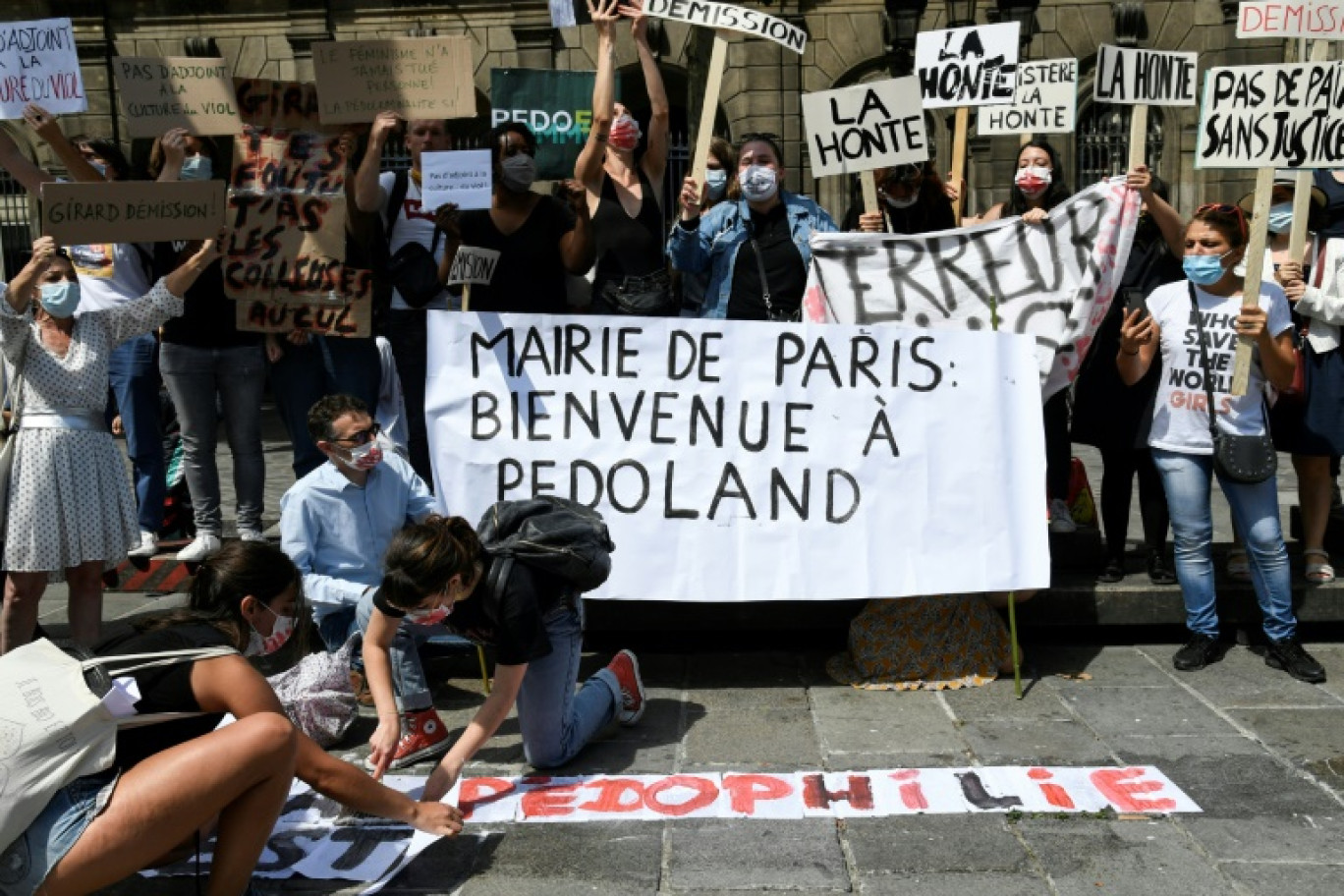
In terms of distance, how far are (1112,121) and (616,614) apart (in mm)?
13204

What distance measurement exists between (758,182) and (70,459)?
280 centimetres

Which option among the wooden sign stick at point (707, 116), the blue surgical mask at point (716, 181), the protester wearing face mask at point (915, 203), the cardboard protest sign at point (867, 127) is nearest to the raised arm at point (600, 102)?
the wooden sign stick at point (707, 116)

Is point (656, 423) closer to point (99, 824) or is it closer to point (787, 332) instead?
point (787, 332)

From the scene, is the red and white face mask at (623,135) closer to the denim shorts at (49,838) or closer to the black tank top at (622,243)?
the black tank top at (622,243)

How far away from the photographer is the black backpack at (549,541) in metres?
4.25

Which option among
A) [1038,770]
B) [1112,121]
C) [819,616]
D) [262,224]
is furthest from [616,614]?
[1112,121]

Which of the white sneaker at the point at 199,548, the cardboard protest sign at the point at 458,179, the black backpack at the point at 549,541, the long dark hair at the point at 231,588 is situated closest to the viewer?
the long dark hair at the point at 231,588

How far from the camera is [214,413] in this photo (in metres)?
6.70

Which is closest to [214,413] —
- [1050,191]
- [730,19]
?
[730,19]

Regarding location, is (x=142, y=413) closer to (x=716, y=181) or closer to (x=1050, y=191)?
(x=716, y=181)

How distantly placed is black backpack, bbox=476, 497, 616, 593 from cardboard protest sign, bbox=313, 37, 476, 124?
7.03 feet

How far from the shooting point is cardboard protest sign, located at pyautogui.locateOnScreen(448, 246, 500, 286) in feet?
18.6

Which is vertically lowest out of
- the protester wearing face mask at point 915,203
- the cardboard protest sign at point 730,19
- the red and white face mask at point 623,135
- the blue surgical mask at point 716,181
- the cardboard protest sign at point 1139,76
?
the protester wearing face mask at point 915,203

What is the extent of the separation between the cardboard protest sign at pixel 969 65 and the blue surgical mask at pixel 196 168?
10.4ft
